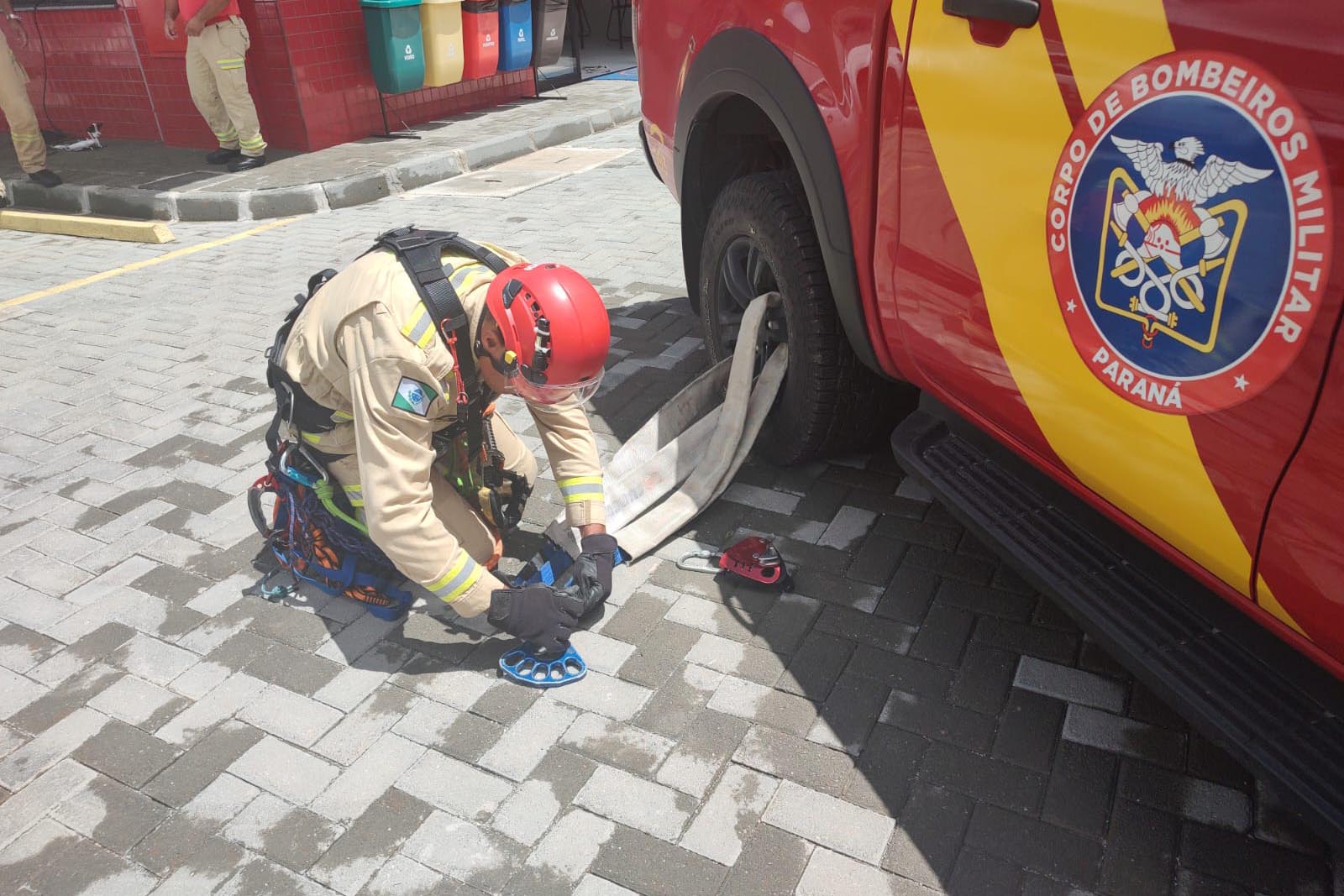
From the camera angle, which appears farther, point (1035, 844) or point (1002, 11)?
point (1035, 844)

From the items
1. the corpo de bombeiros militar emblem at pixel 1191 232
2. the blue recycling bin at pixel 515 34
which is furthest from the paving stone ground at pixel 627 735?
the blue recycling bin at pixel 515 34

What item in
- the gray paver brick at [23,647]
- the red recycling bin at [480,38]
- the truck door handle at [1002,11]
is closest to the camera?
the truck door handle at [1002,11]

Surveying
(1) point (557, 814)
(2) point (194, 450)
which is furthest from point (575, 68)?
(1) point (557, 814)

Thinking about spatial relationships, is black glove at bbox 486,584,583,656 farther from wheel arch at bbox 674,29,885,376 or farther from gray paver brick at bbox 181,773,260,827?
wheel arch at bbox 674,29,885,376

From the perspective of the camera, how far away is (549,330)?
2.32 metres

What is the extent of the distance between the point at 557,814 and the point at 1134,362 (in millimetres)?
1482

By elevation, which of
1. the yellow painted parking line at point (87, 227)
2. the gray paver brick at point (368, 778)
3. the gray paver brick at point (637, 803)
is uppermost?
the gray paver brick at point (637, 803)

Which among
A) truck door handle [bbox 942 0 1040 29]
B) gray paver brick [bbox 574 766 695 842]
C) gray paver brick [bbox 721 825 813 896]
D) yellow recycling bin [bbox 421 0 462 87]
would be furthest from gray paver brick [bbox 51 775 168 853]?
yellow recycling bin [bbox 421 0 462 87]

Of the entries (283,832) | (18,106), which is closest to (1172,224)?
(283,832)

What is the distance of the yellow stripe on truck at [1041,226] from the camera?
1633 mm

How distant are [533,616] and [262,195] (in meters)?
6.13

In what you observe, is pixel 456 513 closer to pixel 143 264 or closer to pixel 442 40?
pixel 143 264

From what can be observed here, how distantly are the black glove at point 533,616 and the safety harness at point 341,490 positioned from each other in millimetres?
520

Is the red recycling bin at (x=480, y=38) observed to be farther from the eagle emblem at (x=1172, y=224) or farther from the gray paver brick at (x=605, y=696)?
the eagle emblem at (x=1172, y=224)
